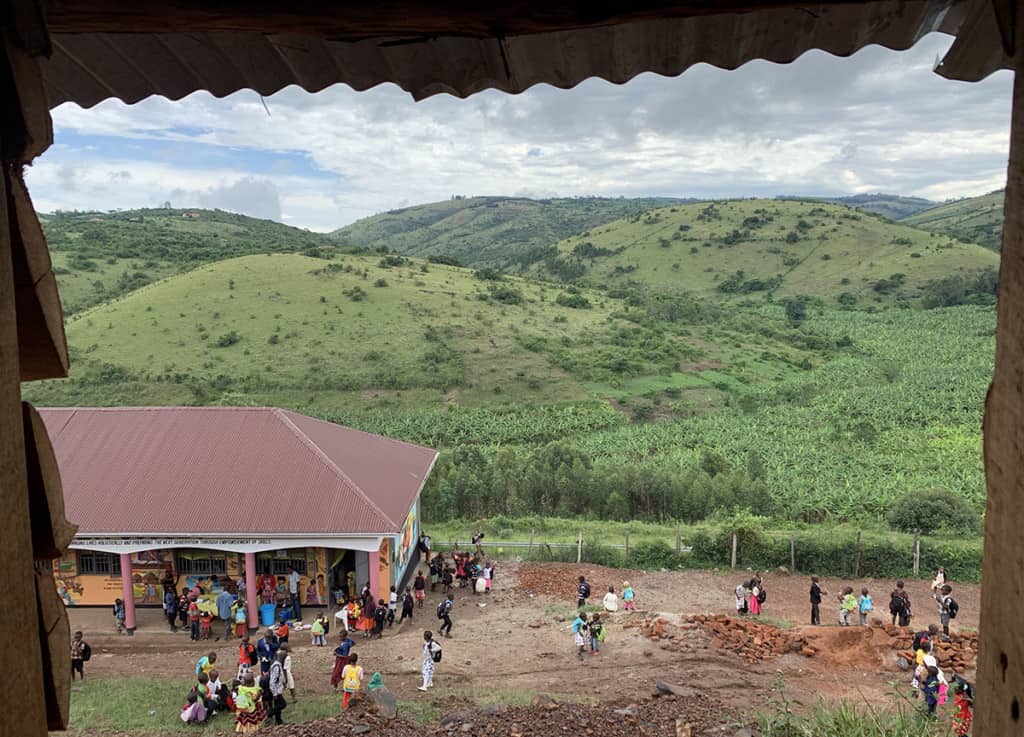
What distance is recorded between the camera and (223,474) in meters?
16.3

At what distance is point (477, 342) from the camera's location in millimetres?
52844

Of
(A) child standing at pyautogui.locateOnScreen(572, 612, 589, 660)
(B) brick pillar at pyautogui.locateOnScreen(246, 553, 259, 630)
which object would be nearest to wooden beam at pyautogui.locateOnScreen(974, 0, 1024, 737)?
(A) child standing at pyautogui.locateOnScreen(572, 612, 589, 660)

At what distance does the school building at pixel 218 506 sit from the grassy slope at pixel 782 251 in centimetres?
8309

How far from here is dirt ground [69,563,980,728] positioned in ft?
38.8

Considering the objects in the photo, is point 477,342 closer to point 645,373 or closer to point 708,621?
point 645,373

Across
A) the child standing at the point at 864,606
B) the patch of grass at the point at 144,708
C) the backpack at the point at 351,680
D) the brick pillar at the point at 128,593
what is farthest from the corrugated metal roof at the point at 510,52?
the child standing at the point at 864,606

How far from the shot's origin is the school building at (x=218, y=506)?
14.9m

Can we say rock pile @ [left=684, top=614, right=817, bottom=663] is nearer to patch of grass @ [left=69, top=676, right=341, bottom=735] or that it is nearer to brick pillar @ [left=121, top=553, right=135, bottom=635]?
patch of grass @ [left=69, top=676, right=341, bottom=735]

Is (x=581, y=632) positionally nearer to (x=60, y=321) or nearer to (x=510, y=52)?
(x=510, y=52)

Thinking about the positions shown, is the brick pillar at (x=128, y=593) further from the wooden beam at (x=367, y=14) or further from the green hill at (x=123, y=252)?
the green hill at (x=123, y=252)

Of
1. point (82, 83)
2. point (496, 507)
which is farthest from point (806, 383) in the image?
point (82, 83)

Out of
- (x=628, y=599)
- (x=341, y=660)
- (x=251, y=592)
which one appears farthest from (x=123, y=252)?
(x=341, y=660)

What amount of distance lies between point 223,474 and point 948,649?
14.8 m

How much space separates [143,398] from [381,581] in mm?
33153
